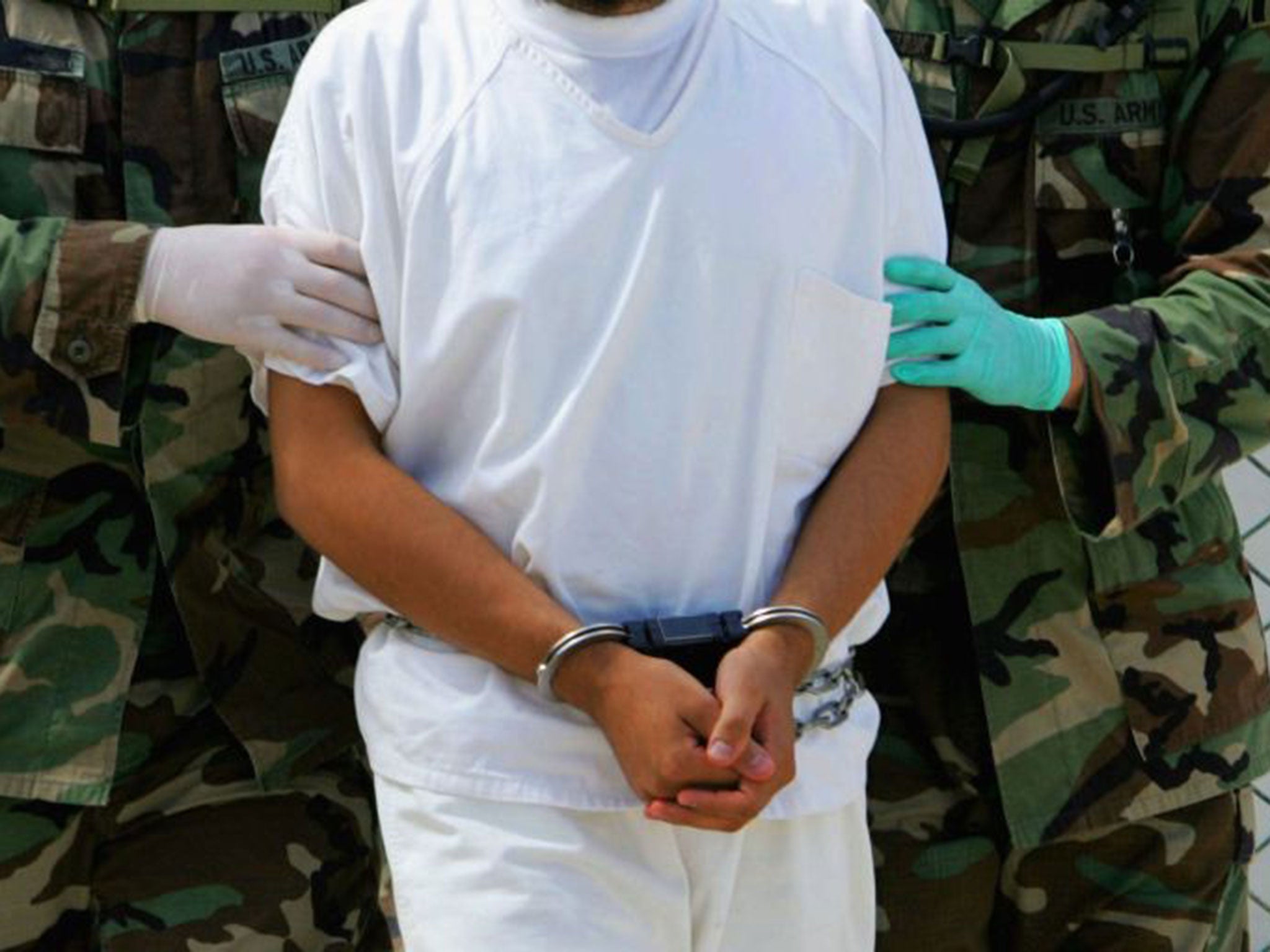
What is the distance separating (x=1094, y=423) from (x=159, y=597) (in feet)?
3.53

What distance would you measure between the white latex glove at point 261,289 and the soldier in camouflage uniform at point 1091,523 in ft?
2.54

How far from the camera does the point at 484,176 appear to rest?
94.7 inches

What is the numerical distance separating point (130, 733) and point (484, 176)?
2.96 ft

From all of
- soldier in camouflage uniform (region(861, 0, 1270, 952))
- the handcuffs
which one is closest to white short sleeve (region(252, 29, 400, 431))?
the handcuffs

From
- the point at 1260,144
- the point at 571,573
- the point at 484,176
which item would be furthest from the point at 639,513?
the point at 1260,144

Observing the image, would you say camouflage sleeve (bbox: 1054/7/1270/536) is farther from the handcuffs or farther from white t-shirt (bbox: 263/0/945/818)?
the handcuffs

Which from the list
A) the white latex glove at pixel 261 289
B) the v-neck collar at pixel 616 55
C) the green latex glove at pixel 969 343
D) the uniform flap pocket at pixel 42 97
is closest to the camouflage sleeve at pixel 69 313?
the white latex glove at pixel 261 289

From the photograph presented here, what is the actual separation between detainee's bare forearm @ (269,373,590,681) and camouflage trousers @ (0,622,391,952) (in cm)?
61

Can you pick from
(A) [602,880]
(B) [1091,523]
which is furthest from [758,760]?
(B) [1091,523]

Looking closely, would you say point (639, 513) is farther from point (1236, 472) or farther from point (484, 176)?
point (1236, 472)

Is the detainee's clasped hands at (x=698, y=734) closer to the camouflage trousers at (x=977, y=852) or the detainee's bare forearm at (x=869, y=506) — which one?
the detainee's bare forearm at (x=869, y=506)

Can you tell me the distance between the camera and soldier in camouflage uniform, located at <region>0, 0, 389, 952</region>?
2883 millimetres

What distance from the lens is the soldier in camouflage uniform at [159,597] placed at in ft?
9.46

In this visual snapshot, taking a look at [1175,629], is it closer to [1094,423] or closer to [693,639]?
[1094,423]
